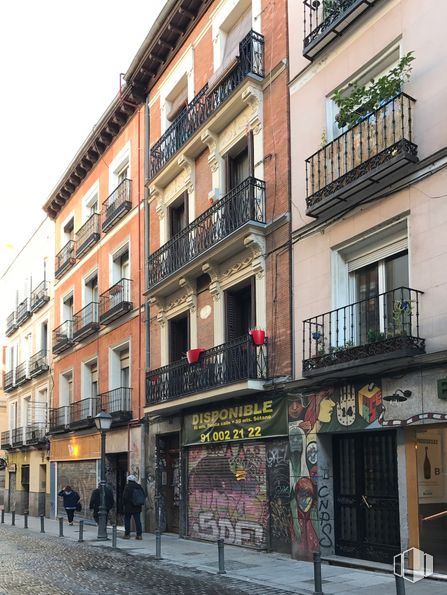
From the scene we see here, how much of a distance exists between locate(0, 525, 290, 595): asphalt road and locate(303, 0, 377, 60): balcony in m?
9.29

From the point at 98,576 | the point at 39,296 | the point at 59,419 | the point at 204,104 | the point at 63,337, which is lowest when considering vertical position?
the point at 98,576

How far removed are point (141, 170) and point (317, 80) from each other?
929 centimetres

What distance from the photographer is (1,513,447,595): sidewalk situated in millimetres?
9719

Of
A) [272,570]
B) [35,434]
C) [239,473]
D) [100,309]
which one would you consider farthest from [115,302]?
[272,570]

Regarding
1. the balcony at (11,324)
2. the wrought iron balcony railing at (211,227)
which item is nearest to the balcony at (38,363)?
the balcony at (11,324)

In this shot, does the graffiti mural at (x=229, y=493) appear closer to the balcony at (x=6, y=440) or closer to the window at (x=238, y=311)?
the window at (x=238, y=311)

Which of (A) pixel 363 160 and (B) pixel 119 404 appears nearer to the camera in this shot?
(A) pixel 363 160

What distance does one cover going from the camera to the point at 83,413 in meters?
25.0

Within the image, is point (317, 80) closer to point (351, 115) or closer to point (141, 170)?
point (351, 115)

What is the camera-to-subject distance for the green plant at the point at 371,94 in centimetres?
1096

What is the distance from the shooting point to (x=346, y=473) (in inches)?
A: 490

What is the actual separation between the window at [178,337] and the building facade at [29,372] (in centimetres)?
1274

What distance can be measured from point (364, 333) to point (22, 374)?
1060 inches

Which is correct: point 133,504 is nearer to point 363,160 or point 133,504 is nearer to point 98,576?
point 98,576
